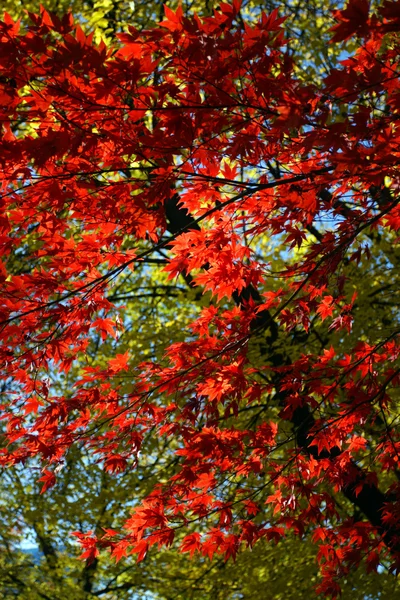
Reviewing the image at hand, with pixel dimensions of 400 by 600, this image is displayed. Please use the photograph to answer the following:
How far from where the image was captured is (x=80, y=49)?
2.83 meters

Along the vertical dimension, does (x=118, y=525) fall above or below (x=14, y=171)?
above

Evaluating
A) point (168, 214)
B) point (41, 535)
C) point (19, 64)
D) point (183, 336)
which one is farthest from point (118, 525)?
point (19, 64)

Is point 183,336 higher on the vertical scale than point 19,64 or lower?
higher

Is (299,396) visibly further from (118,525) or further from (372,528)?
(118,525)

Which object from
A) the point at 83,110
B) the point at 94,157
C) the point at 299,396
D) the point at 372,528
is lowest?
the point at 372,528

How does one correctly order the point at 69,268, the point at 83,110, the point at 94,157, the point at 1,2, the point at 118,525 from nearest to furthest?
the point at 83,110, the point at 94,157, the point at 69,268, the point at 1,2, the point at 118,525

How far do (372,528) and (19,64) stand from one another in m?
4.04

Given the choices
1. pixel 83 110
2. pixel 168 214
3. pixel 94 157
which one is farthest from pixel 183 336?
pixel 83 110

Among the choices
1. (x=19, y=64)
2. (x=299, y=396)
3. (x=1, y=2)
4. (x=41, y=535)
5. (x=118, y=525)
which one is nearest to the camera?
(x=19, y=64)

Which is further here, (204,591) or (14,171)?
(204,591)

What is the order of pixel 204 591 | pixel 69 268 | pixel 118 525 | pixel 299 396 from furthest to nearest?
pixel 118 525, pixel 204 591, pixel 299 396, pixel 69 268

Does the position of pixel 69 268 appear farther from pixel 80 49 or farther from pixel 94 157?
pixel 80 49

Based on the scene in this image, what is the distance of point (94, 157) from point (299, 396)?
2280 millimetres

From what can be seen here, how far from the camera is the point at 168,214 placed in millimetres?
7582
